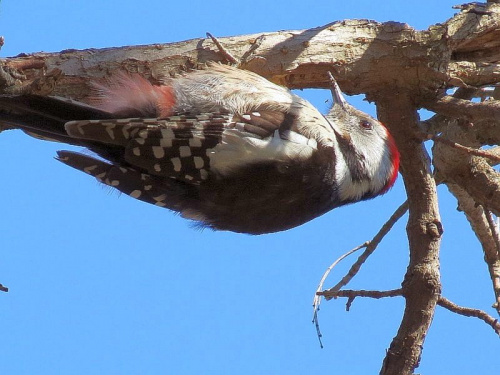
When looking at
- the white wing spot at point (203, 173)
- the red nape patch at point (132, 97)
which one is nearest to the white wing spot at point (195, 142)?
the white wing spot at point (203, 173)

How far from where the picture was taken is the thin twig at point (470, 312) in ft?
11.9

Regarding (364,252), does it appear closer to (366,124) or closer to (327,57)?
(366,124)

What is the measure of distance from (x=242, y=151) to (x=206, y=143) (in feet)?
0.55

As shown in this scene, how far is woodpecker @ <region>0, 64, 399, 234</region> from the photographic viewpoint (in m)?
3.69

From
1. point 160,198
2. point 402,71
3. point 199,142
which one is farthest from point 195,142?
point 402,71

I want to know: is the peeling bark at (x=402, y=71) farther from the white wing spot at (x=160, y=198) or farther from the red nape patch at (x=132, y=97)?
the white wing spot at (x=160, y=198)

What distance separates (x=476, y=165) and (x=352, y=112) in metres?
0.71

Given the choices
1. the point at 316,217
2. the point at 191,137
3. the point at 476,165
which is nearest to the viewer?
the point at 191,137

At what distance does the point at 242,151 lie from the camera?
3781 millimetres

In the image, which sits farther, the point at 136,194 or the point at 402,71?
the point at 402,71

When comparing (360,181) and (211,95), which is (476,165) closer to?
(360,181)

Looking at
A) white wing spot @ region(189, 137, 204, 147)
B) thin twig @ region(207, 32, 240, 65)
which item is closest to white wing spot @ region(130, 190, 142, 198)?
white wing spot @ region(189, 137, 204, 147)

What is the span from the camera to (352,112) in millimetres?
4340

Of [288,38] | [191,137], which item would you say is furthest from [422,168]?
[191,137]
